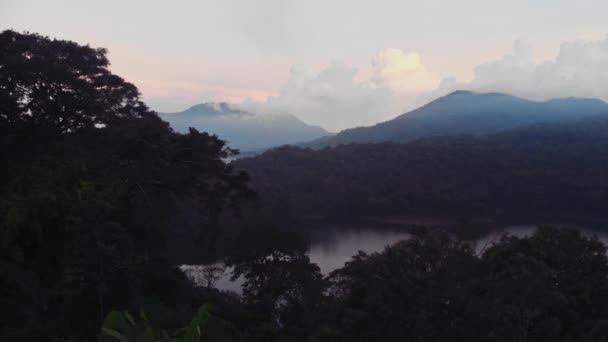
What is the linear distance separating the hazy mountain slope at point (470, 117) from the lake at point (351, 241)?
8172cm

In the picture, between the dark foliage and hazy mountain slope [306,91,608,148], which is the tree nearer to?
the dark foliage

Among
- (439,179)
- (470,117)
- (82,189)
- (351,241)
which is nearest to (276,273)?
(82,189)

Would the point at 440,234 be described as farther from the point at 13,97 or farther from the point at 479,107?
the point at 479,107

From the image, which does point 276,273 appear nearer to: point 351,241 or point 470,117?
point 351,241

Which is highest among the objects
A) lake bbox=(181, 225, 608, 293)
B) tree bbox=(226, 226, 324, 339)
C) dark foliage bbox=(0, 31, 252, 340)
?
dark foliage bbox=(0, 31, 252, 340)

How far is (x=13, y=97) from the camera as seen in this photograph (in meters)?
7.94

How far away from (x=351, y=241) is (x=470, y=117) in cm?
11651

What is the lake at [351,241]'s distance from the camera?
28994 millimetres

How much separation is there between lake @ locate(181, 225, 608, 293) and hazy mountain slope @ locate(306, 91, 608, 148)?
3217 inches

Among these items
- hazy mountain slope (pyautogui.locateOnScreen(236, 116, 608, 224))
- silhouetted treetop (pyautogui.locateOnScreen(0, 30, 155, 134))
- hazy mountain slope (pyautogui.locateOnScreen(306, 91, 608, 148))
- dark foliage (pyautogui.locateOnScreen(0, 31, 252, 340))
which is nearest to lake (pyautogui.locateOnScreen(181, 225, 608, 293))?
hazy mountain slope (pyautogui.locateOnScreen(236, 116, 608, 224))

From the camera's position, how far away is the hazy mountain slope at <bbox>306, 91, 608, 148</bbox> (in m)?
128

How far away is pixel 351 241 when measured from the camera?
35375 millimetres

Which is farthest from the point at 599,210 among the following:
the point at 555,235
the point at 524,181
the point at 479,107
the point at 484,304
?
the point at 479,107

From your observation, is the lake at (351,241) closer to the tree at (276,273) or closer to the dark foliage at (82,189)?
the tree at (276,273)
